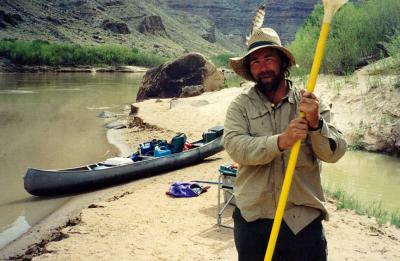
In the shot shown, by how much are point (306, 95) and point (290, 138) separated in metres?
0.23

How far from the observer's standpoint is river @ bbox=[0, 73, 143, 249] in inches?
366

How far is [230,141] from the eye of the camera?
2.78 m

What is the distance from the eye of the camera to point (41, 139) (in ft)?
53.8

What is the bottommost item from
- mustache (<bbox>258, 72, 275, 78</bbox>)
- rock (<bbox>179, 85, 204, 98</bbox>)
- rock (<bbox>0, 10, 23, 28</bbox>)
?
rock (<bbox>179, 85, 204, 98</bbox>)

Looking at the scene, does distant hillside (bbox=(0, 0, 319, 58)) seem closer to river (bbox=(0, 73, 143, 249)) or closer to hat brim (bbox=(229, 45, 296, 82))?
river (bbox=(0, 73, 143, 249))

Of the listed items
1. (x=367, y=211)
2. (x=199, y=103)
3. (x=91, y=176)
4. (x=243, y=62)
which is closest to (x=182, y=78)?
(x=199, y=103)

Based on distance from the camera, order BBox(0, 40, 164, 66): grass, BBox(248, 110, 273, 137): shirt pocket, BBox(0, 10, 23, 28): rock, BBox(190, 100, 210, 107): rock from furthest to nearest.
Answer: BBox(0, 10, 23, 28): rock, BBox(0, 40, 164, 66): grass, BBox(190, 100, 210, 107): rock, BBox(248, 110, 273, 137): shirt pocket

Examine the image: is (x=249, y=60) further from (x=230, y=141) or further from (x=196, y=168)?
(x=196, y=168)

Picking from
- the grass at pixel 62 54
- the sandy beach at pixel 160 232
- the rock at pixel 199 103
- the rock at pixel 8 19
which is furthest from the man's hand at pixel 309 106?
the rock at pixel 8 19

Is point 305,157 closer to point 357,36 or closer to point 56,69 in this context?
point 357,36

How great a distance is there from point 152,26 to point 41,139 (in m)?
98.6

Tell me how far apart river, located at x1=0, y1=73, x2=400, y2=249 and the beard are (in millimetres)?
5951

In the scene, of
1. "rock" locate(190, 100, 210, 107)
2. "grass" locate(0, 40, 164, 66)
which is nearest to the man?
"rock" locate(190, 100, 210, 107)

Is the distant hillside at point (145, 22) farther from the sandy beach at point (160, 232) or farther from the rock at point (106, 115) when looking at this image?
the sandy beach at point (160, 232)
